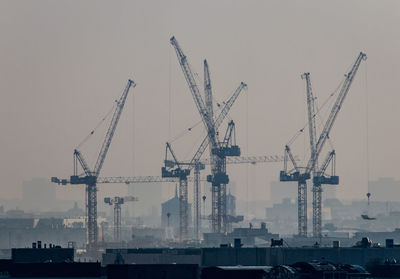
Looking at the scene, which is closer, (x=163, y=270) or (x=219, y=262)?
(x=163, y=270)

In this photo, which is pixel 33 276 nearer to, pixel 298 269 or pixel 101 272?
pixel 101 272

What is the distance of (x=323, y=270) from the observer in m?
127

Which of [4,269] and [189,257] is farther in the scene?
[189,257]

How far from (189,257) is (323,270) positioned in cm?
6110

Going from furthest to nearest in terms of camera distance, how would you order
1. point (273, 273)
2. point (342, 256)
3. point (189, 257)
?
point (189, 257) → point (342, 256) → point (273, 273)

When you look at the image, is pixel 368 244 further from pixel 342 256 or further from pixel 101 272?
pixel 101 272

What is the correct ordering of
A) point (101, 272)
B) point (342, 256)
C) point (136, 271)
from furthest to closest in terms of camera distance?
1. point (342, 256)
2. point (101, 272)
3. point (136, 271)

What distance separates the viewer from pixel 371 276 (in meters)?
138

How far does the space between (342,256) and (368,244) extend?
918 cm

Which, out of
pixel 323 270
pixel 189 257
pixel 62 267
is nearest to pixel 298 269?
pixel 323 270

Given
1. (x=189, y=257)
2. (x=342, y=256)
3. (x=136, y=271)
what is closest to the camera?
(x=136, y=271)

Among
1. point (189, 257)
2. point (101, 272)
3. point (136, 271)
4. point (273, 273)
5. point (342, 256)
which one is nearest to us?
point (273, 273)

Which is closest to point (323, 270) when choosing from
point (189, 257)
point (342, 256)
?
point (342, 256)

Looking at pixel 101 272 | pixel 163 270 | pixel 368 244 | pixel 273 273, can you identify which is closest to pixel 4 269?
pixel 101 272
